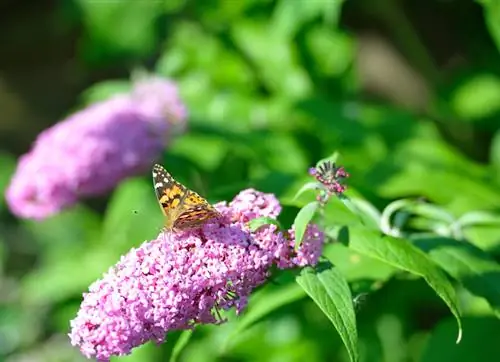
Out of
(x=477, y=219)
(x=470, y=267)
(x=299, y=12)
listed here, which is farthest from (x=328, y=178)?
(x=299, y=12)

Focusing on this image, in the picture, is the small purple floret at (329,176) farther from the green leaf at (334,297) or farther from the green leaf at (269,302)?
the green leaf at (269,302)

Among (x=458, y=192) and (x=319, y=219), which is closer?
(x=319, y=219)

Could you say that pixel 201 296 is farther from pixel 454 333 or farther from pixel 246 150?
pixel 246 150

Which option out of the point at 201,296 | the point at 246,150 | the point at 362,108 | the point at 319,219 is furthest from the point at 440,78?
the point at 201,296

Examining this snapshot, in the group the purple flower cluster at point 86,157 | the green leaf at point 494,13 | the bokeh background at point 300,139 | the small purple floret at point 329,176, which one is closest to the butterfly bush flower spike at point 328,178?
the small purple floret at point 329,176

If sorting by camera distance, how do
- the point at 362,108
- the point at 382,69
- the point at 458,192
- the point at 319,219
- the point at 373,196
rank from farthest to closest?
the point at 382,69 < the point at 362,108 < the point at 458,192 < the point at 373,196 < the point at 319,219

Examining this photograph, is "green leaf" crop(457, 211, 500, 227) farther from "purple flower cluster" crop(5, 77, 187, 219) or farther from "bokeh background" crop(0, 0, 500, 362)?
"purple flower cluster" crop(5, 77, 187, 219)

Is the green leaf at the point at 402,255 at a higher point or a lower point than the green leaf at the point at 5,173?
lower

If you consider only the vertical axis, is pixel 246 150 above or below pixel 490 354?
above

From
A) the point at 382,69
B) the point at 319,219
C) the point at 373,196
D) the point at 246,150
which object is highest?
the point at 382,69
